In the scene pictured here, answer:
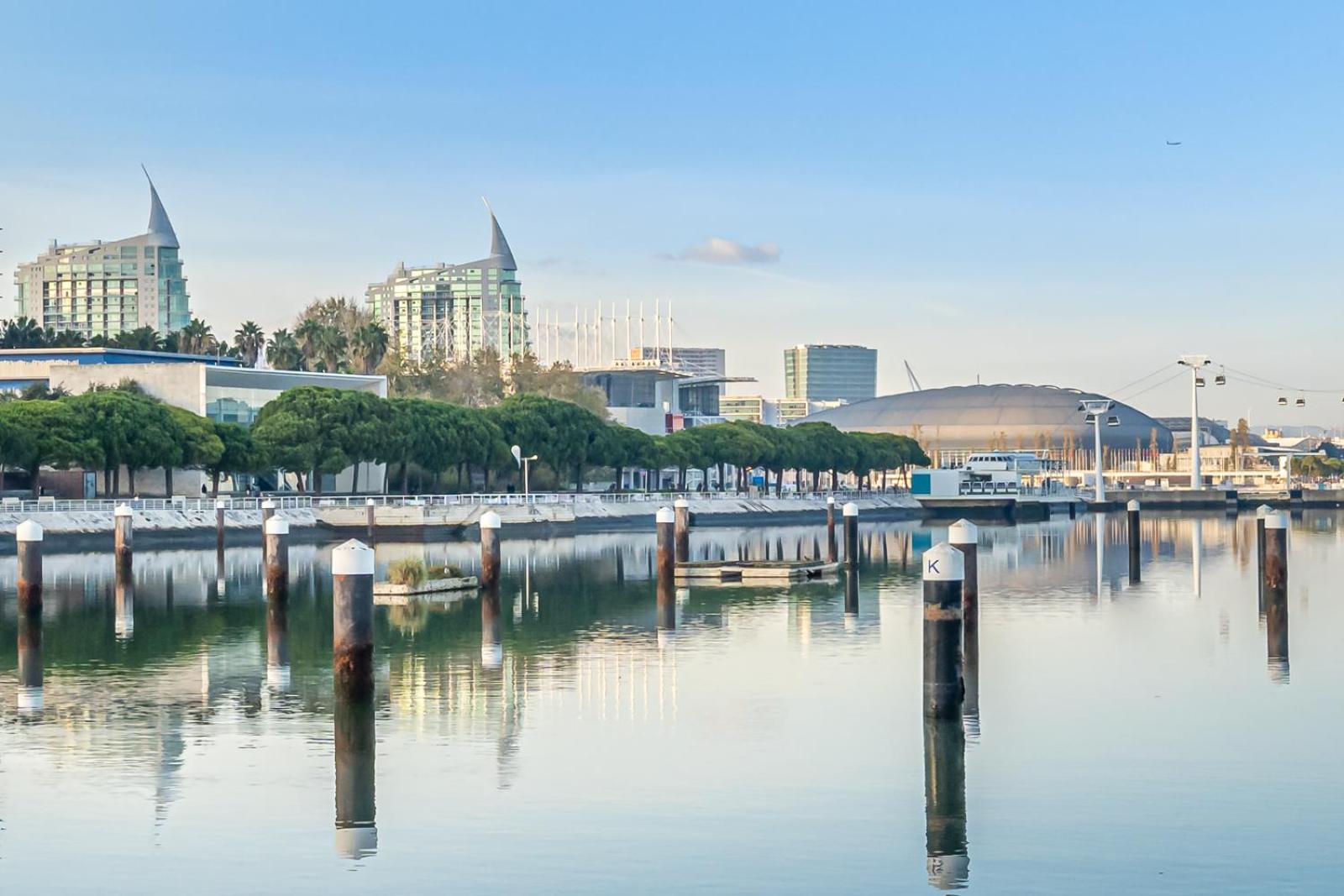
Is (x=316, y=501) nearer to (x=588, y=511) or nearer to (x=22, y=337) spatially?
(x=588, y=511)

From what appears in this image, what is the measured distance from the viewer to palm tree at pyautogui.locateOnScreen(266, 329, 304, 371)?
15938cm

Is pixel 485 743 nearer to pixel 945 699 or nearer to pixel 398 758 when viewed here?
pixel 398 758

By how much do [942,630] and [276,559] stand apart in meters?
24.6

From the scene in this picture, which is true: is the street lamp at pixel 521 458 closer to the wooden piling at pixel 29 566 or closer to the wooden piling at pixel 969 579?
the wooden piling at pixel 29 566

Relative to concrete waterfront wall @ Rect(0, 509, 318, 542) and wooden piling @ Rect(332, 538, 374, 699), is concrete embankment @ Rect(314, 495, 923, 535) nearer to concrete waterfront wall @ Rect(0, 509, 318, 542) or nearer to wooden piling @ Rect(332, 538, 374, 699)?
concrete waterfront wall @ Rect(0, 509, 318, 542)

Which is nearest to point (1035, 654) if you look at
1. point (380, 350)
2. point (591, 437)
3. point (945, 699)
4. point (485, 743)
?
point (945, 699)

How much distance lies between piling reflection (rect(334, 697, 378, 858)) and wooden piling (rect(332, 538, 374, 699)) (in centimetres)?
28

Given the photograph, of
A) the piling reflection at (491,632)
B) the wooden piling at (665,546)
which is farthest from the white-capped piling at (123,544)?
the wooden piling at (665,546)

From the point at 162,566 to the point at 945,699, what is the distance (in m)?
49.4

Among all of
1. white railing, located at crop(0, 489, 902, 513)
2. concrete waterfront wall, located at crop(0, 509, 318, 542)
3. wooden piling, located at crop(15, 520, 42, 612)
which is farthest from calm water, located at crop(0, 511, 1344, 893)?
white railing, located at crop(0, 489, 902, 513)

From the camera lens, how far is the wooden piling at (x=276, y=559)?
147 ft

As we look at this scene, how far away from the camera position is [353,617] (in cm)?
2650

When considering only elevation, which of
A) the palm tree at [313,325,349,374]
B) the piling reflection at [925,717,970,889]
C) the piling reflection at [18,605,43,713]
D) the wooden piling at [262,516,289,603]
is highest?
the palm tree at [313,325,349,374]

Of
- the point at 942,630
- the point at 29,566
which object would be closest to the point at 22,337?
the point at 29,566
